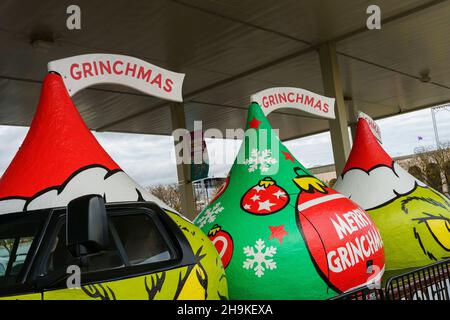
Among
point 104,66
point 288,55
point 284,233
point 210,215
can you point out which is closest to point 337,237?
point 284,233

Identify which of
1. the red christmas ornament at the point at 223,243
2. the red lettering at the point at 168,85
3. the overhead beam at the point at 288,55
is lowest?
the red christmas ornament at the point at 223,243

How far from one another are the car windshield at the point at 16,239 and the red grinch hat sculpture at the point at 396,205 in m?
3.97

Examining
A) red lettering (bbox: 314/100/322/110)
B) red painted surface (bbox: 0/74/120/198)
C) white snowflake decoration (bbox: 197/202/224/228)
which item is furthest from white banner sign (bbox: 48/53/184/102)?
red lettering (bbox: 314/100/322/110)

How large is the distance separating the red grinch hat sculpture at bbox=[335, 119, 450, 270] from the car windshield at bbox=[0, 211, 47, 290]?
397 cm

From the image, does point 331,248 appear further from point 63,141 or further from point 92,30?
point 92,30

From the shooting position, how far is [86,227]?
2.20 m

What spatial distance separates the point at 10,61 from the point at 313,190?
864 cm

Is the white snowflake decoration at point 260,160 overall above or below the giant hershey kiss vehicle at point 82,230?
above

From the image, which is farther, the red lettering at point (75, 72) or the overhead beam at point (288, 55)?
the overhead beam at point (288, 55)

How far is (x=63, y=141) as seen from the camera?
3299mm

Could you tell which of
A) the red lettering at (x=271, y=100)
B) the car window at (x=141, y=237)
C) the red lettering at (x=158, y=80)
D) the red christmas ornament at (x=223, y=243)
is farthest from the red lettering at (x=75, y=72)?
the red lettering at (x=271, y=100)

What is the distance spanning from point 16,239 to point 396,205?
423 centimetres

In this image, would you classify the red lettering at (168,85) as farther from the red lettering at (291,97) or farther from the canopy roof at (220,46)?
the canopy roof at (220,46)

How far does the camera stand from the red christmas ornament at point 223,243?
4254 millimetres
